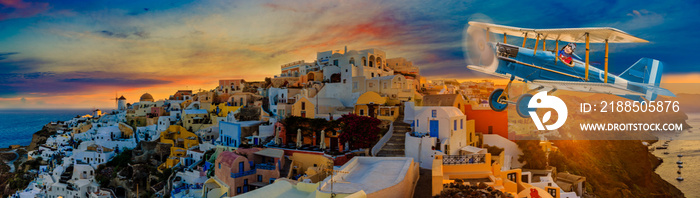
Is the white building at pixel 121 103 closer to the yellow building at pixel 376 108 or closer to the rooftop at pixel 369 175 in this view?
the yellow building at pixel 376 108

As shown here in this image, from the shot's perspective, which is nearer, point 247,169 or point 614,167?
point 247,169

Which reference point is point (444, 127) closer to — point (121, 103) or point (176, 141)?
point (176, 141)

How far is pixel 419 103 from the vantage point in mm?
17703

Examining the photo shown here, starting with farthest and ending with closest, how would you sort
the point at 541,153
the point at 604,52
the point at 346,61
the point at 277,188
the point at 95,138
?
the point at 95,138 < the point at 346,61 < the point at 541,153 < the point at 277,188 < the point at 604,52

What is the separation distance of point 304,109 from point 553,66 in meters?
15.4

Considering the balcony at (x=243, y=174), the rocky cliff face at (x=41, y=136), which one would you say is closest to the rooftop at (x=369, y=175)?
the balcony at (x=243, y=174)

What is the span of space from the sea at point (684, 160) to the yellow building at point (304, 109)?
20479mm

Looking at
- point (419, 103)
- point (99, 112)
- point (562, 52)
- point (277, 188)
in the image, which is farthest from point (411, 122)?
point (99, 112)

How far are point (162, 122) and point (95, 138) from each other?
542cm

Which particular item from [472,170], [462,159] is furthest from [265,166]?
[472,170]

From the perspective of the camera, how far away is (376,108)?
726 inches

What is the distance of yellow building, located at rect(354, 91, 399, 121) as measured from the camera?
17.7 metres

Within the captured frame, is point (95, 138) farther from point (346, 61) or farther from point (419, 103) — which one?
point (419, 103)

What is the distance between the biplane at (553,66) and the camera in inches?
234
